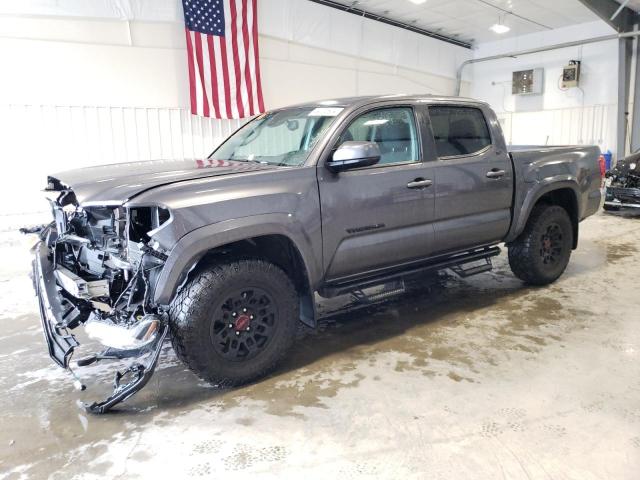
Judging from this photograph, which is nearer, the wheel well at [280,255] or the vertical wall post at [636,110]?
the wheel well at [280,255]

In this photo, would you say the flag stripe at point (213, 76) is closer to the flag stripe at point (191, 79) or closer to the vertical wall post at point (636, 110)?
the flag stripe at point (191, 79)

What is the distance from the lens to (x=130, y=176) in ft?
9.02

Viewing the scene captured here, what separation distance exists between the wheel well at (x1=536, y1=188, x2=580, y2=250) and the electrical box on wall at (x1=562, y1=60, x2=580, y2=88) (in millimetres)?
9500

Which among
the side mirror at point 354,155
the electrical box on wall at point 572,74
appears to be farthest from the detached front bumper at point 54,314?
the electrical box on wall at point 572,74

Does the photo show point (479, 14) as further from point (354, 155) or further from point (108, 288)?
point (108, 288)

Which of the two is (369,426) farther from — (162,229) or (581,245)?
(581,245)

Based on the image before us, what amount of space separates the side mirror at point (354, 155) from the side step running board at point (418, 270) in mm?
787

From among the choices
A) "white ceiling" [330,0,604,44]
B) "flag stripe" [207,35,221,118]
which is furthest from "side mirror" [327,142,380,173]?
"white ceiling" [330,0,604,44]

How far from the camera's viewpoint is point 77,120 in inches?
296

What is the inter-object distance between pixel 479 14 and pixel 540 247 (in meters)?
9.39

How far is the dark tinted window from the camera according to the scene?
12.3 feet

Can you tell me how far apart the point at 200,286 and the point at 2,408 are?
4.41 ft

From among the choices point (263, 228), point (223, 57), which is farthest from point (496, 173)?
point (223, 57)

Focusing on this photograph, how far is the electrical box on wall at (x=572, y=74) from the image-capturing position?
12.5 meters
